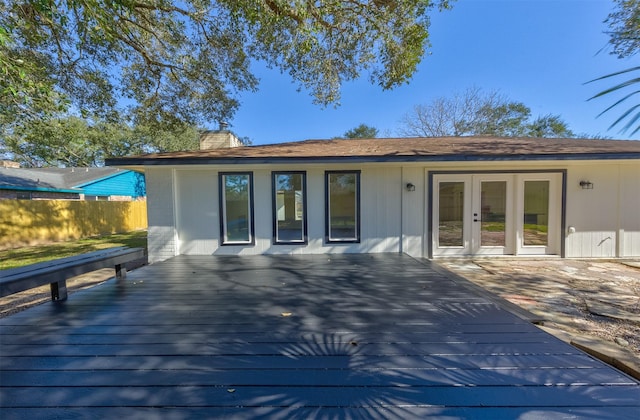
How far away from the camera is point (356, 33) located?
259 inches

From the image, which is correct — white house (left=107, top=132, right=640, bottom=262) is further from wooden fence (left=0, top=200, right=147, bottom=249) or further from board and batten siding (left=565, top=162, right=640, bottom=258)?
wooden fence (left=0, top=200, right=147, bottom=249)

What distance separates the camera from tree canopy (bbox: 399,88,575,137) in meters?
19.2

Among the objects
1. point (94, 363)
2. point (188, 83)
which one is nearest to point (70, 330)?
point (94, 363)

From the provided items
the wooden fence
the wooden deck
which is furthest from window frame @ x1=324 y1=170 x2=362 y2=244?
the wooden fence

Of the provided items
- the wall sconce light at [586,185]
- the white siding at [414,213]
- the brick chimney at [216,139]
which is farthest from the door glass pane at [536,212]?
the brick chimney at [216,139]

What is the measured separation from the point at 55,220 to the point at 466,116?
2389 cm

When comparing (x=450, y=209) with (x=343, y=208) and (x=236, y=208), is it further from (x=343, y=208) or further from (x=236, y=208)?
(x=236, y=208)

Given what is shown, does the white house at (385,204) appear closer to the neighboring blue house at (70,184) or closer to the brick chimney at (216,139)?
the brick chimney at (216,139)

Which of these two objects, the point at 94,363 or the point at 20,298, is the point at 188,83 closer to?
the point at 20,298

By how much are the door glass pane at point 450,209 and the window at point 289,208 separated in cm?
331

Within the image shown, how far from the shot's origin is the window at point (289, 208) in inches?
249

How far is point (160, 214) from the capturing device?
6109mm

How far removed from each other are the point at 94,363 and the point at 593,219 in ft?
30.6

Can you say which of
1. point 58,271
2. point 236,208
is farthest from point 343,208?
point 58,271
